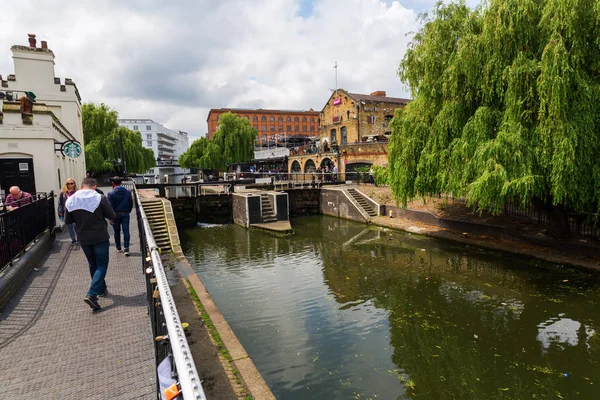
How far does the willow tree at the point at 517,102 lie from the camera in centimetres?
973

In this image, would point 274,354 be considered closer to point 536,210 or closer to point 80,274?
point 80,274

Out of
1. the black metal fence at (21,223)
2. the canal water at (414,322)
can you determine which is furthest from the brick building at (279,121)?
the black metal fence at (21,223)

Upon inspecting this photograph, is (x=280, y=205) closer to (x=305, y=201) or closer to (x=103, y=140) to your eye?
(x=305, y=201)

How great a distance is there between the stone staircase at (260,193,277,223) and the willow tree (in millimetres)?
10256

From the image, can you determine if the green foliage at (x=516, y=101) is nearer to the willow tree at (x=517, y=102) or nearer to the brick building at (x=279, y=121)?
the willow tree at (x=517, y=102)

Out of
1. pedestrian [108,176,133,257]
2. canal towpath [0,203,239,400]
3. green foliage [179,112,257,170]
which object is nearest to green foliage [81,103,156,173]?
green foliage [179,112,257,170]

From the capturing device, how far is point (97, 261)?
498 centimetres

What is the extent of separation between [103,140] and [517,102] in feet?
119

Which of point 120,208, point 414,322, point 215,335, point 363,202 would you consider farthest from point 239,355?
point 363,202

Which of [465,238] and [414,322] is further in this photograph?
[465,238]

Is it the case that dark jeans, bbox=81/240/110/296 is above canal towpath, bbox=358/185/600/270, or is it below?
above

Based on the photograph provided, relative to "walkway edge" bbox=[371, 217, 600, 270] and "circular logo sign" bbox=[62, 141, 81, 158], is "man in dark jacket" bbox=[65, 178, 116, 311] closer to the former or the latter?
"circular logo sign" bbox=[62, 141, 81, 158]

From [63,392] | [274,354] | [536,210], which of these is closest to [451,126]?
[536,210]

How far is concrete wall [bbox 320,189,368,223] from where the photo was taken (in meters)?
22.2
